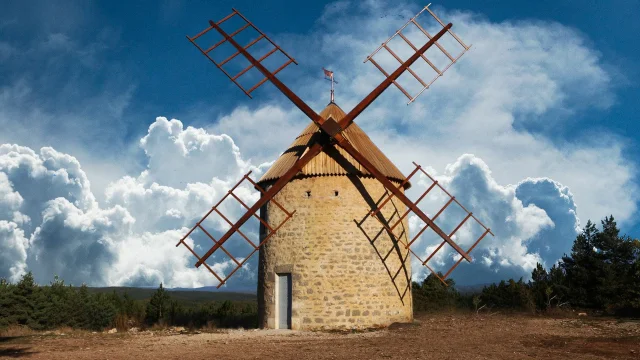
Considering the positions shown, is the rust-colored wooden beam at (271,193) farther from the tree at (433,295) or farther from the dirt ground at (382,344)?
the tree at (433,295)

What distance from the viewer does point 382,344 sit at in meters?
11.1

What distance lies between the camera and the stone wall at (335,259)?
14.4 metres

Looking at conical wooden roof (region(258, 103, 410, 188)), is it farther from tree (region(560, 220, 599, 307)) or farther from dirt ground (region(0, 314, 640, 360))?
tree (region(560, 220, 599, 307))

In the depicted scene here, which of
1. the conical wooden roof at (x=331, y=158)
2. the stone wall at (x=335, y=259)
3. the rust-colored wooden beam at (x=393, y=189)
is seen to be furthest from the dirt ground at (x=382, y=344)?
the conical wooden roof at (x=331, y=158)

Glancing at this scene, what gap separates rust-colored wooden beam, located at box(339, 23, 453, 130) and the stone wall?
1.85 m

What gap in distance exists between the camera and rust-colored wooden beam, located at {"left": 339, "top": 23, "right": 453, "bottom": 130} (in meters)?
15.8

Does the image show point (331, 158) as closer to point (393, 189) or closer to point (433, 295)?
point (393, 189)

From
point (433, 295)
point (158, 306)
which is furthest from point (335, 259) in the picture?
point (158, 306)

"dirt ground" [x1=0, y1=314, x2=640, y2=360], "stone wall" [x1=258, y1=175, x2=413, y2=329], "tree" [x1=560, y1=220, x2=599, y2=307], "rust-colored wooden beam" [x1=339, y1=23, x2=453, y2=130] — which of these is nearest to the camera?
"dirt ground" [x1=0, y1=314, x2=640, y2=360]

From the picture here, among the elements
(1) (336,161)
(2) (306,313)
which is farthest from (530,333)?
(1) (336,161)

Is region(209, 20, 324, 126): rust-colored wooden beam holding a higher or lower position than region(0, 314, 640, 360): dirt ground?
higher

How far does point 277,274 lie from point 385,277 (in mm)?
3016

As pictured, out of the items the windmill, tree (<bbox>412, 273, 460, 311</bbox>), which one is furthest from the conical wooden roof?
tree (<bbox>412, 273, 460, 311</bbox>)

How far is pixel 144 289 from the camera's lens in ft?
284
